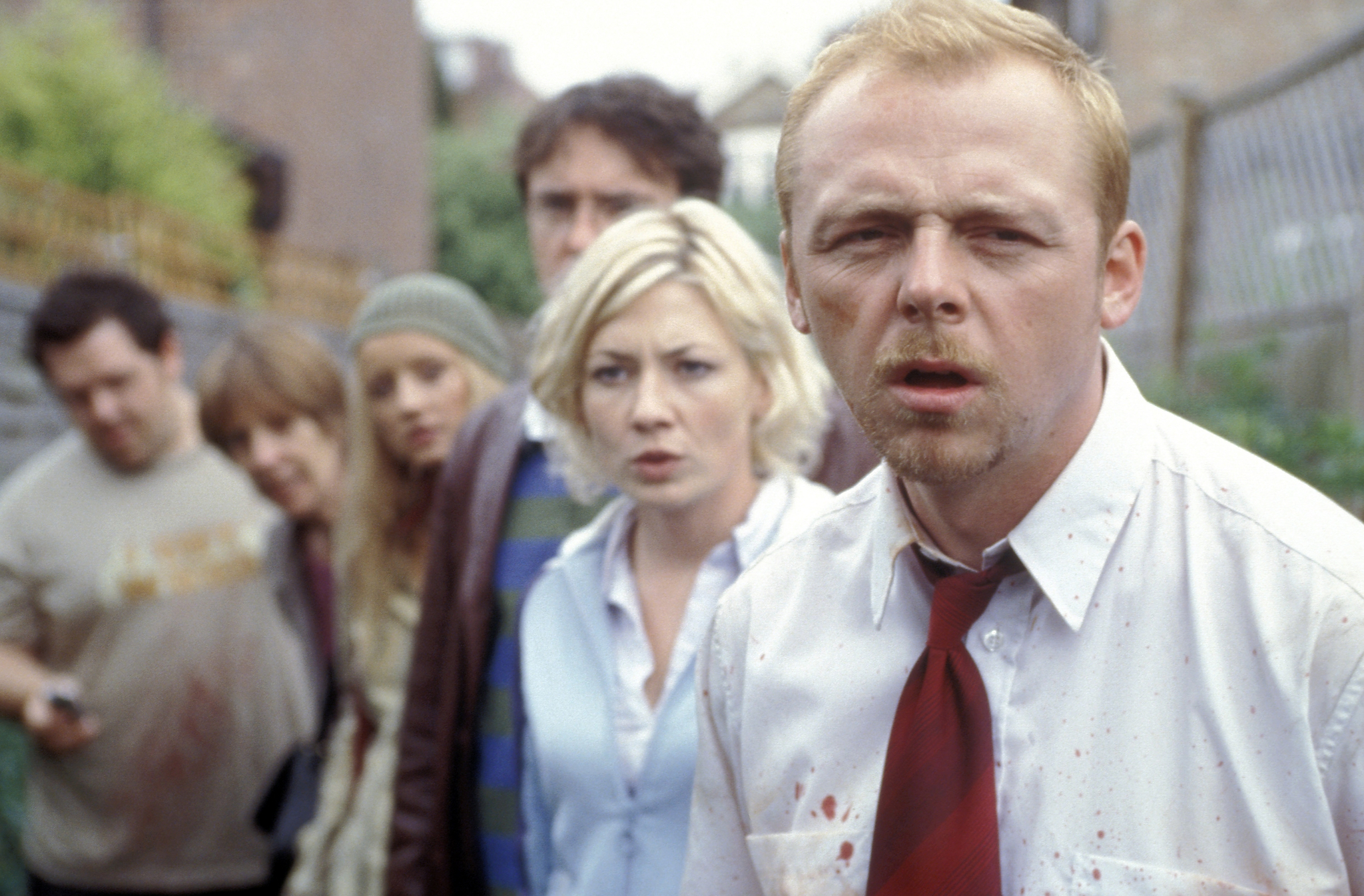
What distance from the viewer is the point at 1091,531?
4.55 feet

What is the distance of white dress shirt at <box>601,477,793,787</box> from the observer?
226 centimetres

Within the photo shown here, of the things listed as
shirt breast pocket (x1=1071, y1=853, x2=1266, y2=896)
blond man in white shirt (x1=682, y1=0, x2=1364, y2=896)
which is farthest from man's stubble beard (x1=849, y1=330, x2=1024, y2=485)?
shirt breast pocket (x1=1071, y1=853, x2=1266, y2=896)

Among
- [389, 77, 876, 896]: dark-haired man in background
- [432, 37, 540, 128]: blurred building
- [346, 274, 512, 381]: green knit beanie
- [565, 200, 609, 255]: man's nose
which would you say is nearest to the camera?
[389, 77, 876, 896]: dark-haired man in background

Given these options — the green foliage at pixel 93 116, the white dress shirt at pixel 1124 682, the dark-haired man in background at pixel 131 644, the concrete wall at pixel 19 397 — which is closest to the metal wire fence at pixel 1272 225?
the white dress shirt at pixel 1124 682

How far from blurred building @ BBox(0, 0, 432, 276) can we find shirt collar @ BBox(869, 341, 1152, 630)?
48.8ft

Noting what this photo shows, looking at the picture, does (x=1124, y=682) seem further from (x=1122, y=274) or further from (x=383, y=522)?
(x=383, y=522)

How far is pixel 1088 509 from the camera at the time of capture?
1.40 meters

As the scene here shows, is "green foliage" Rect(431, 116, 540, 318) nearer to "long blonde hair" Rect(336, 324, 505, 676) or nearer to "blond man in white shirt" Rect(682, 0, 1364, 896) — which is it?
"long blonde hair" Rect(336, 324, 505, 676)

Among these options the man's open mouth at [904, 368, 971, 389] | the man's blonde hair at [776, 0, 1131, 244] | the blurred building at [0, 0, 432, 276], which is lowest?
the man's open mouth at [904, 368, 971, 389]

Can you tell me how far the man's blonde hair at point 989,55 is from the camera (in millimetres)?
1370

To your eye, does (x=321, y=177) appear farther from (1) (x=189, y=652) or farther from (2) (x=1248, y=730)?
(2) (x=1248, y=730)

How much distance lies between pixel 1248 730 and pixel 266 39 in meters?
18.8


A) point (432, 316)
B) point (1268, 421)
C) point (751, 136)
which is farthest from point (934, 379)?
point (751, 136)

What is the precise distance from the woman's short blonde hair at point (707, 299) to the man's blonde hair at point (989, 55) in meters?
0.91
